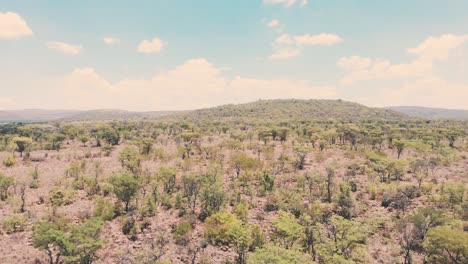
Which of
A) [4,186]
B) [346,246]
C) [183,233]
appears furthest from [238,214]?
[4,186]

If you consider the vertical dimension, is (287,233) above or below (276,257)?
below

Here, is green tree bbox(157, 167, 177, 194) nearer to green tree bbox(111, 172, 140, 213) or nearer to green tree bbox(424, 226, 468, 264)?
green tree bbox(111, 172, 140, 213)

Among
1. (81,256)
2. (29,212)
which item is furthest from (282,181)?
(29,212)

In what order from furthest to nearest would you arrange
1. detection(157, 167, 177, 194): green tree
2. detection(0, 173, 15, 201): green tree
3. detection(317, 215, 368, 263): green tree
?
detection(157, 167, 177, 194): green tree, detection(0, 173, 15, 201): green tree, detection(317, 215, 368, 263): green tree

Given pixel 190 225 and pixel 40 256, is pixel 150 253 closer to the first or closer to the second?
Answer: pixel 190 225

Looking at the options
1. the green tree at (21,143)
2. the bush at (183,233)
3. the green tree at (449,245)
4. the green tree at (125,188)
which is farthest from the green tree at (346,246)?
the green tree at (21,143)

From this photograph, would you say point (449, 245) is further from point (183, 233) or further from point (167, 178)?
point (167, 178)

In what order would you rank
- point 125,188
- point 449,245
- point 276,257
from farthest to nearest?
point 125,188
point 449,245
point 276,257

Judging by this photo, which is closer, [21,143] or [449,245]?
[449,245]

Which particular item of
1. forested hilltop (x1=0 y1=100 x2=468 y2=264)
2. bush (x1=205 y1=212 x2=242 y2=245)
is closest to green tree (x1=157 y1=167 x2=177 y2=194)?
forested hilltop (x1=0 y1=100 x2=468 y2=264)

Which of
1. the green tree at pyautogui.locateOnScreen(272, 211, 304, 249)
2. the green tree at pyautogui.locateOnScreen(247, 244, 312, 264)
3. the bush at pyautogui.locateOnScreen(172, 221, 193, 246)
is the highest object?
the green tree at pyautogui.locateOnScreen(247, 244, 312, 264)

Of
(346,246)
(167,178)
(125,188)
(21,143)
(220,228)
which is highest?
(21,143)
